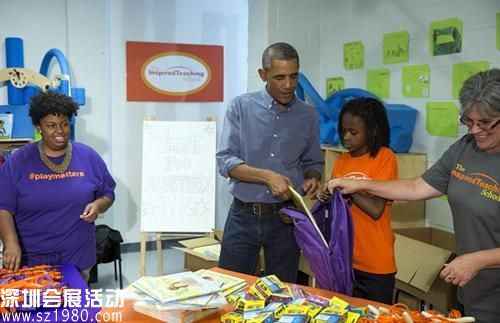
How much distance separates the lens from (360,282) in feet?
6.93

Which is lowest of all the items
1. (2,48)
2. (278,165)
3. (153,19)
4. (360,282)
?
(360,282)

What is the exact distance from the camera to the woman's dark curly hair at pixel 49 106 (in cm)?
226

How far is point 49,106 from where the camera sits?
2.26 metres

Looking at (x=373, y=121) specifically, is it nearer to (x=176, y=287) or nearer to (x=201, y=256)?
(x=176, y=287)

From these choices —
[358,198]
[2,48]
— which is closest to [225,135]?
[358,198]

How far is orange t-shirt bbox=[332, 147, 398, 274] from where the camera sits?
6.78 feet

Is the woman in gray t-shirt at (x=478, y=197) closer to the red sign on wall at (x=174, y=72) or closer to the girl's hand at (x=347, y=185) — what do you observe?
the girl's hand at (x=347, y=185)

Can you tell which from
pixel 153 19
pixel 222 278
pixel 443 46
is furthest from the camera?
pixel 153 19

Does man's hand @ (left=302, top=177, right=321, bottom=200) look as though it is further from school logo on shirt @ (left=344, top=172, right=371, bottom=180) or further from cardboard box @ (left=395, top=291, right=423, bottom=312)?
cardboard box @ (left=395, top=291, right=423, bottom=312)

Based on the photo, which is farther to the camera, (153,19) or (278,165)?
(153,19)

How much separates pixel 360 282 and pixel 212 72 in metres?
3.47

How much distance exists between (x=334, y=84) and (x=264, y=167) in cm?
208

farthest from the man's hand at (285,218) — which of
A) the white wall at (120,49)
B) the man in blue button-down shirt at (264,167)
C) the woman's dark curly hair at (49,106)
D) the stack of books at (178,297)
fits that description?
the white wall at (120,49)

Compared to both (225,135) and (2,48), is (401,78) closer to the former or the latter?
(225,135)
